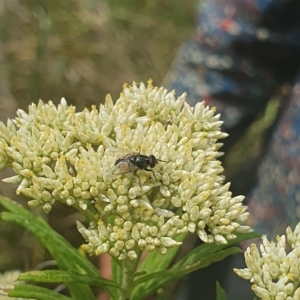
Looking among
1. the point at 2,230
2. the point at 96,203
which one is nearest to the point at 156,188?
the point at 96,203

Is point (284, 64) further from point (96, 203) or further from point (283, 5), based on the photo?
point (96, 203)

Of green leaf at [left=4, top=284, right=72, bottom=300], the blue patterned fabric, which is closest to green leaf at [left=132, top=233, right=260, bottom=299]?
green leaf at [left=4, top=284, right=72, bottom=300]

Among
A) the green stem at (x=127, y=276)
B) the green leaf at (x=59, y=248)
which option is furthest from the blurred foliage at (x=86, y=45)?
the green stem at (x=127, y=276)

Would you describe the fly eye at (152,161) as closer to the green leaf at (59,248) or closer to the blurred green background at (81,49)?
the green leaf at (59,248)

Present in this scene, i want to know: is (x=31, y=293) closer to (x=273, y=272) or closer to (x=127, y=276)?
(x=127, y=276)

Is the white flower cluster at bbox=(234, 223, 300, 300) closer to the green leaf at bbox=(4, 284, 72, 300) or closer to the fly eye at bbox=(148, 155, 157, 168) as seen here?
the fly eye at bbox=(148, 155, 157, 168)

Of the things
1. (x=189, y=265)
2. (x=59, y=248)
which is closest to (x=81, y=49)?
(x=59, y=248)

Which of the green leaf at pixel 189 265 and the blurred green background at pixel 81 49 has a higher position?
the blurred green background at pixel 81 49
